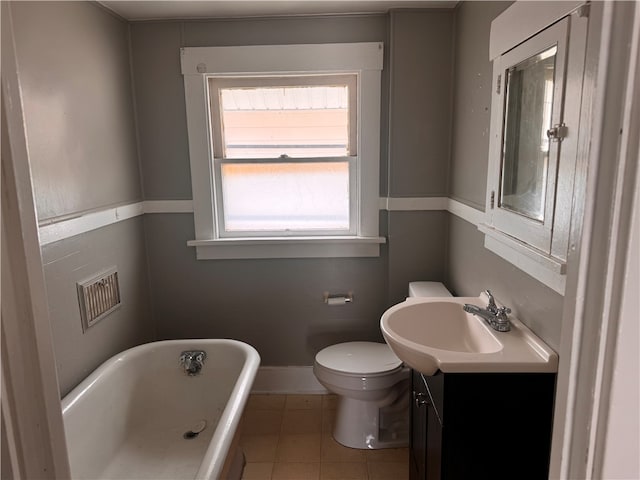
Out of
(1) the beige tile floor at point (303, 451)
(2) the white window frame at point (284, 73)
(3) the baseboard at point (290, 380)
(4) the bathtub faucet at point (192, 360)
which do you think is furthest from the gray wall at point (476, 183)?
(4) the bathtub faucet at point (192, 360)

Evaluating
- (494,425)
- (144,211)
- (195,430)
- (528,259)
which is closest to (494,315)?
(528,259)

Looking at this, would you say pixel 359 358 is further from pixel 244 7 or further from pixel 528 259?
pixel 244 7

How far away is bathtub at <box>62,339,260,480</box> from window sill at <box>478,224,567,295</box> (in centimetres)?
118

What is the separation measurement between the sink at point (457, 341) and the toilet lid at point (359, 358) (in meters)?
0.47

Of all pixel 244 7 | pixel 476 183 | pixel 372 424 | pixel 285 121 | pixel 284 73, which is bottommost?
pixel 372 424

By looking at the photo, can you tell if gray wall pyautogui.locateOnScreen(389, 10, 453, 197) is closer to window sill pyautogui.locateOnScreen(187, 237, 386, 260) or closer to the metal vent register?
window sill pyautogui.locateOnScreen(187, 237, 386, 260)

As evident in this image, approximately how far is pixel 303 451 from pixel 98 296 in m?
1.28

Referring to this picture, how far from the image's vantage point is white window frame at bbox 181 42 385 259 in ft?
7.99

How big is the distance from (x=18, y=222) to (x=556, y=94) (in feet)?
4.31

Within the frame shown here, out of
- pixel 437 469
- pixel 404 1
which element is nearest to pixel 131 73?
pixel 404 1

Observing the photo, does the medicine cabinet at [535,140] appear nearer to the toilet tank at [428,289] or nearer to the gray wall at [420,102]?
the toilet tank at [428,289]

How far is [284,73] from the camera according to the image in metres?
2.47

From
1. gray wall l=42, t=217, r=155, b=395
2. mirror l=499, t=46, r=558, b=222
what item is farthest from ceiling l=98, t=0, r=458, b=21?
gray wall l=42, t=217, r=155, b=395

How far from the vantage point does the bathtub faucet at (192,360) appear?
90.6 inches
